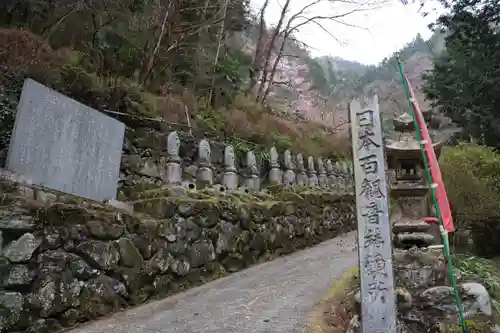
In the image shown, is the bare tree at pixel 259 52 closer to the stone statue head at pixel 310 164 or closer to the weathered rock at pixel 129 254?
the stone statue head at pixel 310 164

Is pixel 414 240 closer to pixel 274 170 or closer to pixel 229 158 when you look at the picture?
pixel 229 158

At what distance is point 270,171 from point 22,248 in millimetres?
6855

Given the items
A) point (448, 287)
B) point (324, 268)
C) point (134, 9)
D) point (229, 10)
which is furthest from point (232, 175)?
point (229, 10)

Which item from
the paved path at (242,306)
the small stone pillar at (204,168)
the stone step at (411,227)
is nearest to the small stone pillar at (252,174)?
the small stone pillar at (204,168)

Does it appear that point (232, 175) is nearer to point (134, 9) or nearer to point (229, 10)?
point (134, 9)

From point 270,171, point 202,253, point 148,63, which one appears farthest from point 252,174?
point 148,63

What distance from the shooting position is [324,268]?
7.18 meters

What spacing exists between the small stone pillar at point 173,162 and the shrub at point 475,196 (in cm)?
463

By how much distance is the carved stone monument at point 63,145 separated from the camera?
4309mm

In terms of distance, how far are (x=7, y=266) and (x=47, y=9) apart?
784 cm

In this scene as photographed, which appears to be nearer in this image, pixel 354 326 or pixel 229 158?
pixel 354 326

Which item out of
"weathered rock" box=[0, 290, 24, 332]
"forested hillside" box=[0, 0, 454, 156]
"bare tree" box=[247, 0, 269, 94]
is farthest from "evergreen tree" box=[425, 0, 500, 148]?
"weathered rock" box=[0, 290, 24, 332]

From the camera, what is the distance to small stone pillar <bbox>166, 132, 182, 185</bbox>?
23.4 ft

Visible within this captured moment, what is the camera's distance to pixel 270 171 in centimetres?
1007
